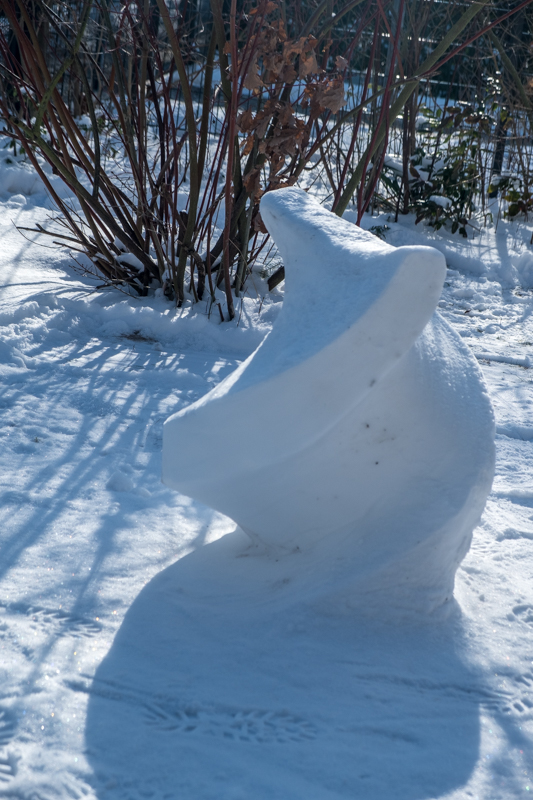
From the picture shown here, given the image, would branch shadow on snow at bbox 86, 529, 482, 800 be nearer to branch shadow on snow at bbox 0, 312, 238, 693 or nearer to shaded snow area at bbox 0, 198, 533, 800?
shaded snow area at bbox 0, 198, 533, 800

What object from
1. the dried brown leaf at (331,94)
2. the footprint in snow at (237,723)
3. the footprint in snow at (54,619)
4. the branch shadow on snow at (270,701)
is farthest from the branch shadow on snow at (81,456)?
the dried brown leaf at (331,94)

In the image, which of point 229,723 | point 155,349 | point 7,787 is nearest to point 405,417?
point 229,723

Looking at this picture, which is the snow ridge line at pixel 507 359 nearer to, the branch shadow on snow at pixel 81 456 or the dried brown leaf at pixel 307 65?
the branch shadow on snow at pixel 81 456

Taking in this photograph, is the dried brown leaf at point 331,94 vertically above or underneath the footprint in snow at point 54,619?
above

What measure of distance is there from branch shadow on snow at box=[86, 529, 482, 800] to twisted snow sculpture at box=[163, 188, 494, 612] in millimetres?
109

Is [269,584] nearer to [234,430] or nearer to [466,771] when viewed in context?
[234,430]

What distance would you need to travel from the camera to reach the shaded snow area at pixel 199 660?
3.97ft

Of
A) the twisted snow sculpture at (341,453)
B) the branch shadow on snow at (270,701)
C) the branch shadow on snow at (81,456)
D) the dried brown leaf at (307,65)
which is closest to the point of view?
the branch shadow on snow at (270,701)

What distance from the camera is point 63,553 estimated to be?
1728mm

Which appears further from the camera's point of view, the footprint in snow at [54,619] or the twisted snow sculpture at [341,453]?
the footprint in snow at [54,619]

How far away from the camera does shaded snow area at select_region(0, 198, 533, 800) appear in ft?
3.97

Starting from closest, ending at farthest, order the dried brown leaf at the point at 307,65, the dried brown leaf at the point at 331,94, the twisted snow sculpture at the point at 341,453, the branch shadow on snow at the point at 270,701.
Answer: the branch shadow on snow at the point at 270,701
the twisted snow sculpture at the point at 341,453
the dried brown leaf at the point at 307,65
the dried brown leaf at the point at 331,94

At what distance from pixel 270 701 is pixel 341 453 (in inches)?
21.4

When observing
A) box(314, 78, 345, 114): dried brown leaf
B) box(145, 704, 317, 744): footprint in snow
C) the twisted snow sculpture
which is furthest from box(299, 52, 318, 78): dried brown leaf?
box(145, 704, 317, 744): footprint in snow
